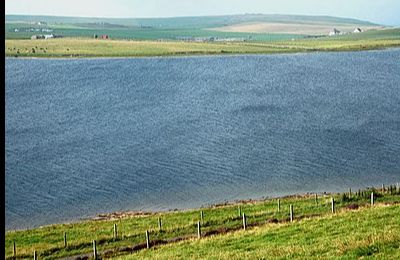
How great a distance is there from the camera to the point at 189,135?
206ft

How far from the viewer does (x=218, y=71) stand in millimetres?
115000

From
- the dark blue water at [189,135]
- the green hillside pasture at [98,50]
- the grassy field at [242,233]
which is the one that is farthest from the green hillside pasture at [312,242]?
the green hillside pasture at [98,50]

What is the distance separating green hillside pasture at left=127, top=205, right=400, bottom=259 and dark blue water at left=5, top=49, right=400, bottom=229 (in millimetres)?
15842

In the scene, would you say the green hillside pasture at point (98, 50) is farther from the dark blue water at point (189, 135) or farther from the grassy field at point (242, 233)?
the grassy field at point (242, 233)

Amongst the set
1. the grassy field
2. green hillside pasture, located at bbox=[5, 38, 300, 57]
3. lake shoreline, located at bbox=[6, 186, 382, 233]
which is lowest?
lake shoreline, located at bbox=[6, 186, 382, 233]

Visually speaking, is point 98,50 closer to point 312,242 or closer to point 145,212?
point 145,212

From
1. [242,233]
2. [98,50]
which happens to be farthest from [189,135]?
[98,50]

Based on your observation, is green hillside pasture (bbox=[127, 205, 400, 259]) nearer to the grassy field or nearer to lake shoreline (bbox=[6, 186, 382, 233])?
the grassy field

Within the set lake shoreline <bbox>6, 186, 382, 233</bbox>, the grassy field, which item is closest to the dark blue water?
lake shoreline <bbox>6, 186, 382, 233</bbox>

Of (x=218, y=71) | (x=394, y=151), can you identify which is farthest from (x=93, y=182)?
(x=218, y=71)

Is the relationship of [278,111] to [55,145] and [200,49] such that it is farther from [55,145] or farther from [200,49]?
[200,49]

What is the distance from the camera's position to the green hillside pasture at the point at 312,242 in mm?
14344

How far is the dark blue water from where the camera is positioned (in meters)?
41.8

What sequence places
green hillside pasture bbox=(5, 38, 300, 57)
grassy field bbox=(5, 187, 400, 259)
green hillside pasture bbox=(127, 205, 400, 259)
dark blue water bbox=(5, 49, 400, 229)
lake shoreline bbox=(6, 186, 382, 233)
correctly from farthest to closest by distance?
1. green hillside pasture bbox=(5, 38, 300, 57)
2. dark blue water bbox=(5, 49, 400, 229)
3. lake shoreline bbox=(6, 186, 382, 233)
4. grassy field bbox=(5, 187, 400, 259)
5. green hillside pasture bbox=(127, 205, 400, 259)
